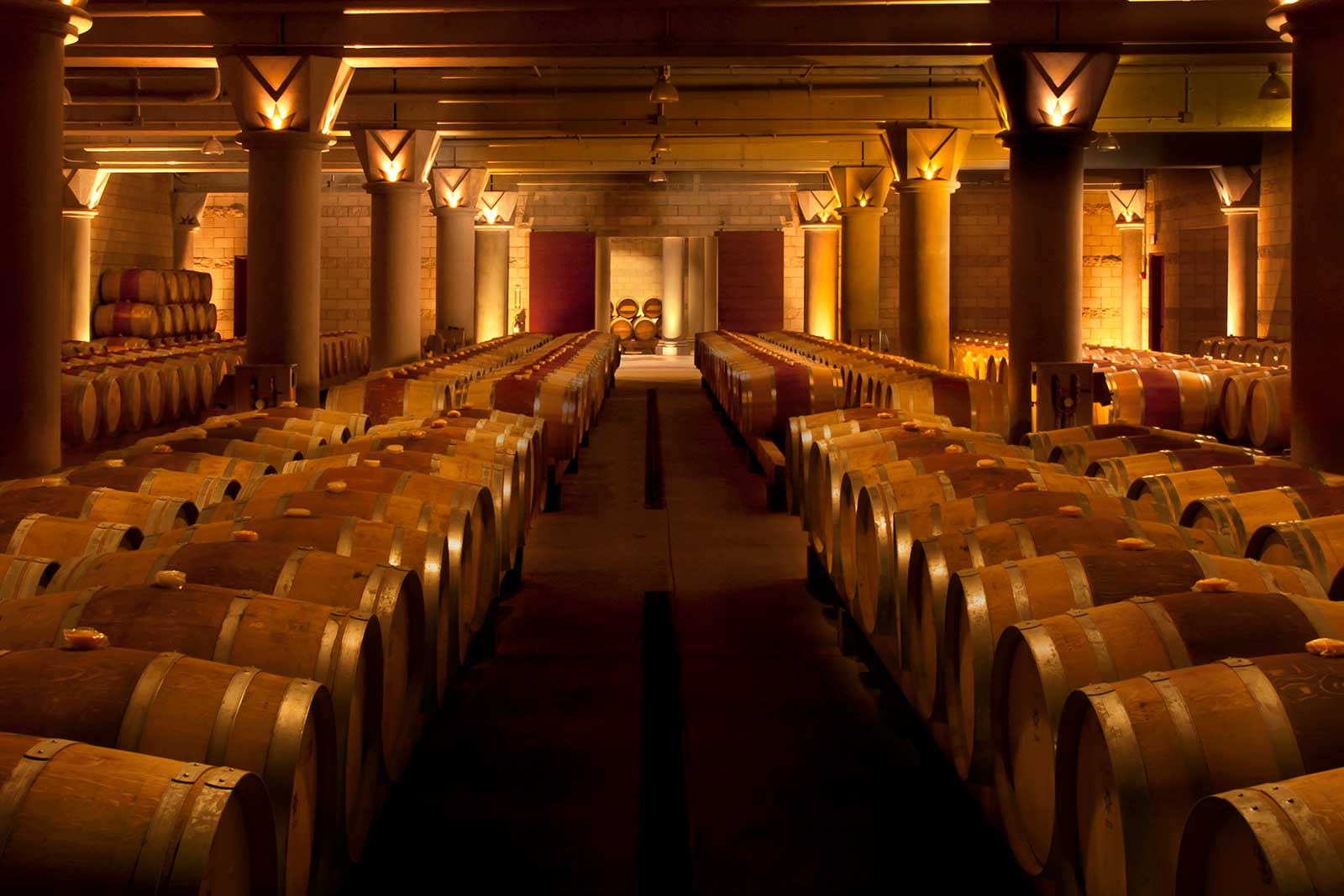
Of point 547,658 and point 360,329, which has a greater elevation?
point 360,329

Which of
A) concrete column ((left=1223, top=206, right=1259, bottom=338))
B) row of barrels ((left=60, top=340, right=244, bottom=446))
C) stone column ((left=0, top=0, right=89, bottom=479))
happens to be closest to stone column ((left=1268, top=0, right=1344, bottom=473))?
stone column ((left=0, top=0, right=89, bottom=479))

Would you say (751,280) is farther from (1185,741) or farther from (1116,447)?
(1185,741)

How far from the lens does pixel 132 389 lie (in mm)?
13844

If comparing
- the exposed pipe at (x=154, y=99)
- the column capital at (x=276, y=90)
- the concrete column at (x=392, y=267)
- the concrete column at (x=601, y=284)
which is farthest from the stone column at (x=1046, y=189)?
the concrete column at (x=601, y=284)

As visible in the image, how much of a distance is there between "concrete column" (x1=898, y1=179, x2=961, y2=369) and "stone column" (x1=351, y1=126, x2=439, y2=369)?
21.5ft

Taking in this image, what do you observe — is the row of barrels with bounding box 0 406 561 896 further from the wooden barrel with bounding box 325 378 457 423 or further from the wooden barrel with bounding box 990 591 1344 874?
the wooden barrel with bounding box 325 378 457 423

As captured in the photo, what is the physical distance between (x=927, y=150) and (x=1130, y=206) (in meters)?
13.3

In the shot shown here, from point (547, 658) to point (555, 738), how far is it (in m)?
1.10

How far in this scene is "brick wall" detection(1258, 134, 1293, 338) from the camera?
2198cm

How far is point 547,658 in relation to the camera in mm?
6090

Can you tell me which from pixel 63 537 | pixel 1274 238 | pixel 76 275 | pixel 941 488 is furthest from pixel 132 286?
pixel 941 488

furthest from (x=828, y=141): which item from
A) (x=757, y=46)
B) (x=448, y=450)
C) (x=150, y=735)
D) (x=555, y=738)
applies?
(x=150, y=735)

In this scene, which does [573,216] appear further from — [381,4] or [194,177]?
[381,4]

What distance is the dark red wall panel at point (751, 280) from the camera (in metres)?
34.8
